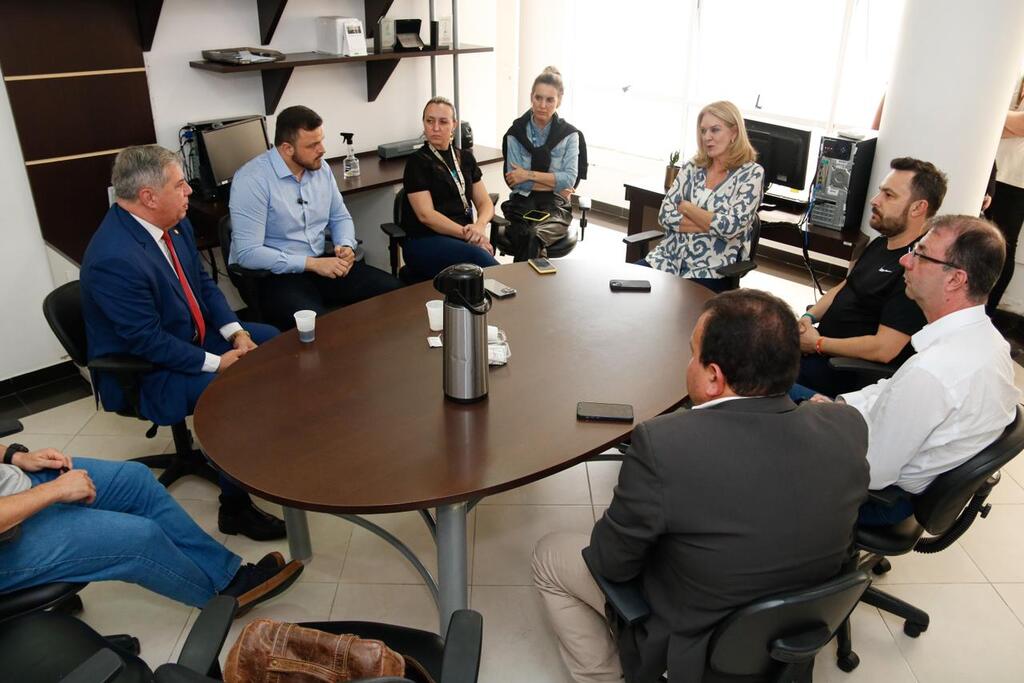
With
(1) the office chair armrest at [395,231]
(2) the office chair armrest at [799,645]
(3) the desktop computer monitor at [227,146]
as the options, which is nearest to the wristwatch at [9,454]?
(3) the desktop computer monitor at [227,146]

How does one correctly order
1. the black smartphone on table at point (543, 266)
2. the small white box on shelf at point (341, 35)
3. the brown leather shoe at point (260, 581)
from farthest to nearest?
the small white box on shelf at point (341, 35) < the black smartphone on table at point (543, 266) < the brown leather shoe at point (260, 581)

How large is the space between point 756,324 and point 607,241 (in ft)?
15.3

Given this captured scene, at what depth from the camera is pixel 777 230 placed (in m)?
4.68

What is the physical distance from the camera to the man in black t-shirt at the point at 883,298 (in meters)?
2.81

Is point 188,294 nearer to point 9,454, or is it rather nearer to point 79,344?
point 79,344

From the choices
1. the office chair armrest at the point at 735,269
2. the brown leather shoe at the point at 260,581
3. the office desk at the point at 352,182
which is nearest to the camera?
the brown leather shoe at the point at 260,581

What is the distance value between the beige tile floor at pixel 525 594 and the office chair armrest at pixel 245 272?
0.93 metres

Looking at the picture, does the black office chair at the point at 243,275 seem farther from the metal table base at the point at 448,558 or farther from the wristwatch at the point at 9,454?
the metal table base at the point at 448,558

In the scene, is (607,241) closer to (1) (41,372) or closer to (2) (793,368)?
(1) (41,372)

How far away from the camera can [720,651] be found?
1681 millimetres

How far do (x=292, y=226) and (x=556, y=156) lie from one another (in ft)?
5.74

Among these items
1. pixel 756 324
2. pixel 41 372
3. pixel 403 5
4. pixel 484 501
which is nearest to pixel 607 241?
pixel 403 5

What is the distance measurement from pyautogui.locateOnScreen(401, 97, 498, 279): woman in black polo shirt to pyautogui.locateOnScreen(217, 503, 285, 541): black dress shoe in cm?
161

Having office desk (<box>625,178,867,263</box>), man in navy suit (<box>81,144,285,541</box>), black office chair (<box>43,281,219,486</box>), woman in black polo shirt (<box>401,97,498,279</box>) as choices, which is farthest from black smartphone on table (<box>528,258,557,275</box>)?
black office chair (<box>43,281,219,486</box>)
